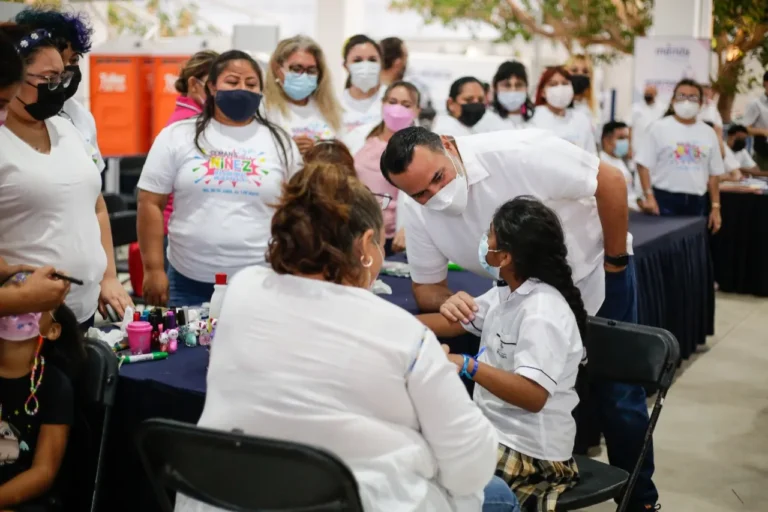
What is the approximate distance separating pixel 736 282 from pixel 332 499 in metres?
6.03

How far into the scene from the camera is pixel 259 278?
161 cm

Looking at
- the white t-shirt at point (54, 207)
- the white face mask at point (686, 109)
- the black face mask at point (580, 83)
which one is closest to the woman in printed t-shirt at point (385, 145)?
the white t-shirt at point (54, 207)

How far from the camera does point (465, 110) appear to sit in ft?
16.9

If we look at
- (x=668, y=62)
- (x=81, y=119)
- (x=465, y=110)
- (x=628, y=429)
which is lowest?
(x=628, y=429)

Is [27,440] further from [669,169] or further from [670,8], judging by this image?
[670,8]

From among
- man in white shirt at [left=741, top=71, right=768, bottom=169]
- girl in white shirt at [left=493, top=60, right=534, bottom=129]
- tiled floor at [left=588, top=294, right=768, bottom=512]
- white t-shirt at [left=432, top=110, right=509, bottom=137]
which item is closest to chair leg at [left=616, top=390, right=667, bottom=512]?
tiled floor at [left=588, top=294, right=768, bottom=512]

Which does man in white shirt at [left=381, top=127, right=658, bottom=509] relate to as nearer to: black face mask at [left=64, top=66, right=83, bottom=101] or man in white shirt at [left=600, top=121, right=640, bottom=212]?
black face mask at [left=64, top=66, right=83, bottom=101]

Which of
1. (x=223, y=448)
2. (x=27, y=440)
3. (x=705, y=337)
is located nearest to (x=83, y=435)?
(x=27, y=440)

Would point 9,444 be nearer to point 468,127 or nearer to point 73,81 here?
point 73,81

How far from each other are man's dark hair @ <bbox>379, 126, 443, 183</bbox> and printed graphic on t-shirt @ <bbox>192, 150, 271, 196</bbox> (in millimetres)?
560

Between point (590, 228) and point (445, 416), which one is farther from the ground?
point (590, 228)

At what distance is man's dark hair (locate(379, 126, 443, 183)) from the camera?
250 centimetres

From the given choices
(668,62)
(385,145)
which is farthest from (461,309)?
(668,62)

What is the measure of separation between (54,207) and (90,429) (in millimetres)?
551
